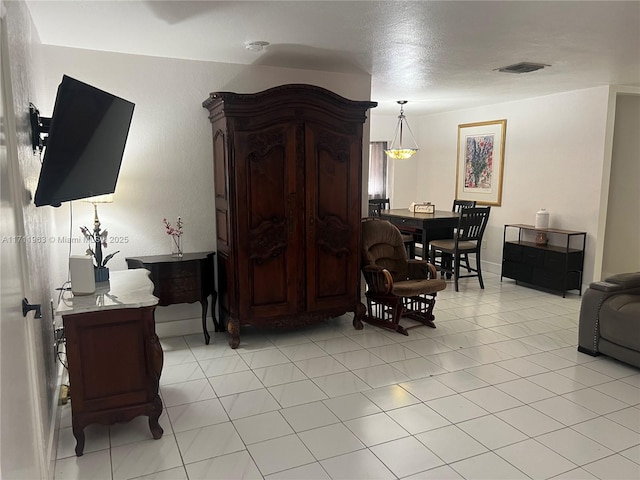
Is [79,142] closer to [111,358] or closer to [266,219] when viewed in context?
[111,358]

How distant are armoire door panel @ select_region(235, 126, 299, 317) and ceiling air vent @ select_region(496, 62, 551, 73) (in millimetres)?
2085

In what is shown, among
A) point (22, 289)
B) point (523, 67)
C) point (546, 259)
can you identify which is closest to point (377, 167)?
point (546, 259)

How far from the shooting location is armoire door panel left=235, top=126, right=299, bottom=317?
366 cm

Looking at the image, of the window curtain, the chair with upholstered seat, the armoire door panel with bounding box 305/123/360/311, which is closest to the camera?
the armoire door panel with bounding box 305/123/360/311

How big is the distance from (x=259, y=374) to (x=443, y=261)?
12.2 feet

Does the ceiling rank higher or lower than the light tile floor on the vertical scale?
higher

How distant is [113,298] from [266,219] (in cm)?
151

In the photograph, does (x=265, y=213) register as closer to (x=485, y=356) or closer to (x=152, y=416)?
(x=152, y=416)

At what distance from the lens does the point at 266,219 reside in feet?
12.3

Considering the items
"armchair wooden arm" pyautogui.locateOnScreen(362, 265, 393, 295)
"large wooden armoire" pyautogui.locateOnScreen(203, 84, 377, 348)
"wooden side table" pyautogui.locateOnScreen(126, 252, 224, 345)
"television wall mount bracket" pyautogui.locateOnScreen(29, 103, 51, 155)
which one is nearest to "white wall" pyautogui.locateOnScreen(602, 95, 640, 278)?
"armchair wooden arm" pyautogui.locateOnScreen(362, 265, 393, 295)

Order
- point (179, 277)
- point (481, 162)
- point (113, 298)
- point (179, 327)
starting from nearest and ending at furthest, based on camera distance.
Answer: point (113, 298) < point (179, 277) < point (179, 327) < point (481, 162)

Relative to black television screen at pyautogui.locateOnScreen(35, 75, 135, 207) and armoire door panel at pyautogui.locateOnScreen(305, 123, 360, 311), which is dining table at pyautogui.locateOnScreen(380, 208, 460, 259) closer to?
armoire door panel at pyautogui.locateOnScreen(305, 123, 360, 311)

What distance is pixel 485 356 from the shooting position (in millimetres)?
3641

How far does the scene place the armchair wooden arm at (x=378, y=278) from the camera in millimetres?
4132
